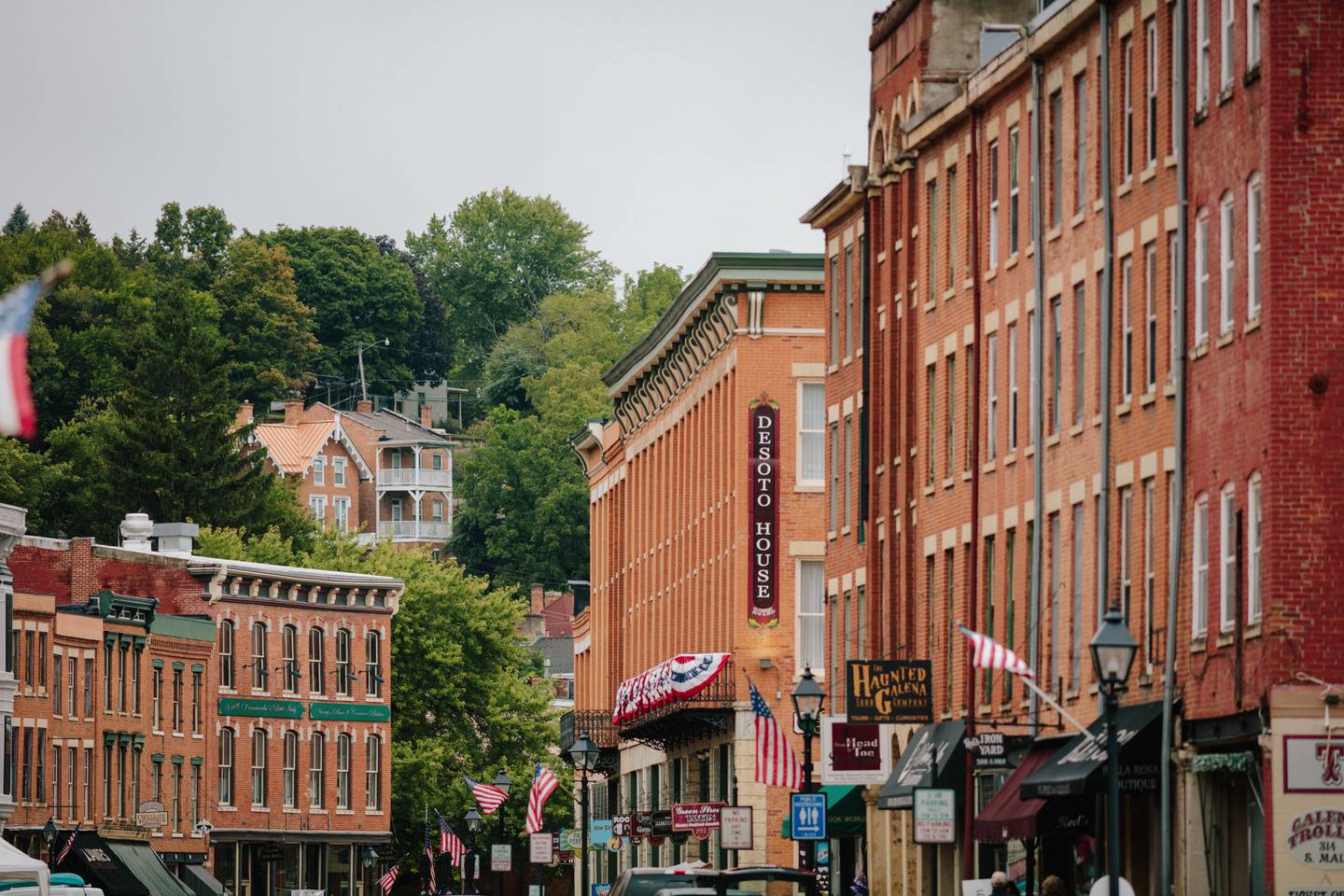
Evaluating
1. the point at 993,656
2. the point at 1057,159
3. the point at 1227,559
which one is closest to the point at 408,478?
the point at 1057,159

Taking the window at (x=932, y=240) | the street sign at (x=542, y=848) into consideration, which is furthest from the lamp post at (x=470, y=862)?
the window at (x=932, y=240)

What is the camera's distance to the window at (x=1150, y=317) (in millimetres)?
39375

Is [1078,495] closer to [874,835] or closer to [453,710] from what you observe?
[874,835]

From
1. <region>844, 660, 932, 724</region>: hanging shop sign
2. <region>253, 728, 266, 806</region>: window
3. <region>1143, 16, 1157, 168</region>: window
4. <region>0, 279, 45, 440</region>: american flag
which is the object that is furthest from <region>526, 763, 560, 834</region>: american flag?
<region>0, 279, 45, 440</region>: american flag

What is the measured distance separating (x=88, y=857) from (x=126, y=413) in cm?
5173

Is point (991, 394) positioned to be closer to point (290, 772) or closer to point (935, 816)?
point (935, 816)

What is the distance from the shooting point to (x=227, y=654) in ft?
319

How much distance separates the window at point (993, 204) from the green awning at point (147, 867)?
41.9 metres

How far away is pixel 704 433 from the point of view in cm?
7450

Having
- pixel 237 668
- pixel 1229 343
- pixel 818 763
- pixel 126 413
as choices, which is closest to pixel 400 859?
pixel 237 668

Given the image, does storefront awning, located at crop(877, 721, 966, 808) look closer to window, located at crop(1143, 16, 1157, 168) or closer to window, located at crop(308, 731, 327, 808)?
window, located at crop(1143, 16, 1157, 168)

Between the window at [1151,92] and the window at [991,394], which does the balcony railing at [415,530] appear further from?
the window at [1151,92]

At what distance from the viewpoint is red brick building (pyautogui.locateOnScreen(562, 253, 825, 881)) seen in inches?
2680

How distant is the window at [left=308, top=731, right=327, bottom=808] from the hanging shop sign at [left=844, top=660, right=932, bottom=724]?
55.9 m
